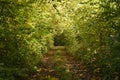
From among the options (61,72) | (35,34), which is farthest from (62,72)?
(35,34)

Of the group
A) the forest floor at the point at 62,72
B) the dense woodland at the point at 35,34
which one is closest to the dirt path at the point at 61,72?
the forest floor at the point at 62,72

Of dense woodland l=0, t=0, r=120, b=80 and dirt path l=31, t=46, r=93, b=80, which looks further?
dirt path l=31, t=46, r=93, b=80

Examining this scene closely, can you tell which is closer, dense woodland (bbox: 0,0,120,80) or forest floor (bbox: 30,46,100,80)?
dense woodland (bbox: 0,0,120,80)

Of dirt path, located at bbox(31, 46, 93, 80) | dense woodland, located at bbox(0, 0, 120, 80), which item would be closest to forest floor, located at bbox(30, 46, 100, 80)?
dirt path, located at bbox(31, 46, 93, 80)

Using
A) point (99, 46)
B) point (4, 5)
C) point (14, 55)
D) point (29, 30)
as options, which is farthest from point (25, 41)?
point (99, 46)

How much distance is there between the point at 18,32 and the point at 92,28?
454 centimetres

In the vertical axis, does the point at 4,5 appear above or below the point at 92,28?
above

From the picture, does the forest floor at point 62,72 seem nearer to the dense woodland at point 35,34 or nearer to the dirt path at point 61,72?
the dirt path at point 61,72

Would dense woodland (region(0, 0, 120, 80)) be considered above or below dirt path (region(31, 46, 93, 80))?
above

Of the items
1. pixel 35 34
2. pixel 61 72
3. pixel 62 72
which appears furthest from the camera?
pixel 61 72

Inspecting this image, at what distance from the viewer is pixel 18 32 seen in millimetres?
9484

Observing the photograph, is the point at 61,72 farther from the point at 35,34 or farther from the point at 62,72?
the point at 35,34

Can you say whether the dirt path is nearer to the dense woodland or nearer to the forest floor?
the forest floor

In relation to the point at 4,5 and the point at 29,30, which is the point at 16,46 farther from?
the point at 4,5
